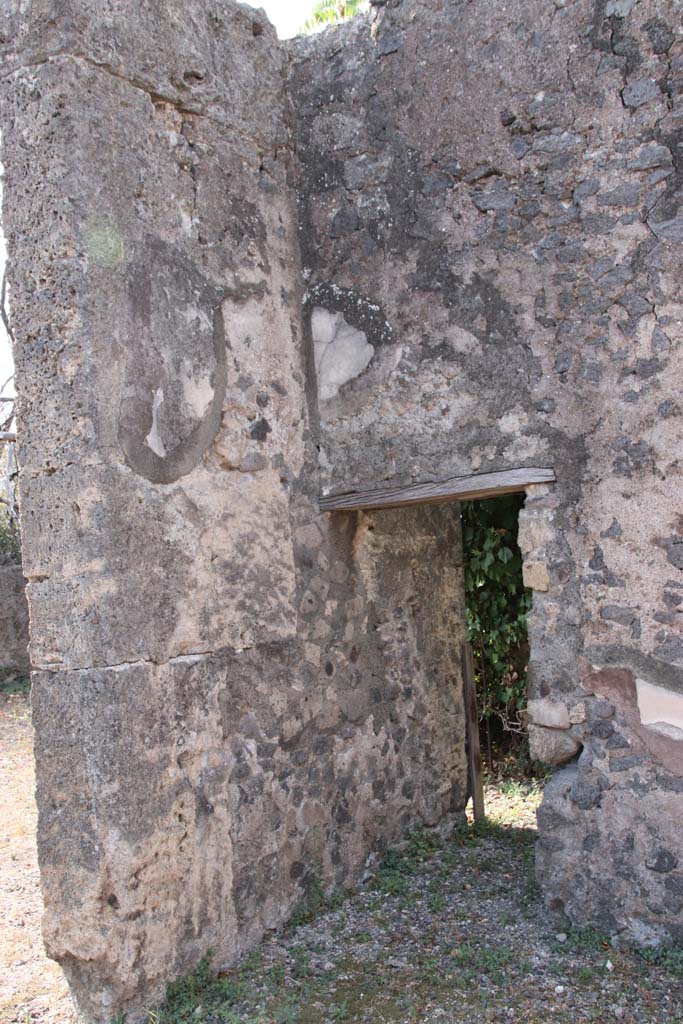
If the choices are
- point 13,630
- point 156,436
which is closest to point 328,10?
point 13,630

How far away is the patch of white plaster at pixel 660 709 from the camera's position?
11.6ft

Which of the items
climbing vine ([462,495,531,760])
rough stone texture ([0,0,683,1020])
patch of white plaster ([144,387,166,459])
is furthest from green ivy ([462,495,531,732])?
patch of white plaster ([144,387,166,459])

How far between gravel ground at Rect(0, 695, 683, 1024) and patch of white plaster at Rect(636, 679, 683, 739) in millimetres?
816

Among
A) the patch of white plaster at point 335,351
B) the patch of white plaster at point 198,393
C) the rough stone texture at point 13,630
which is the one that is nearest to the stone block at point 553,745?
the patch of white plaster at point 335,351

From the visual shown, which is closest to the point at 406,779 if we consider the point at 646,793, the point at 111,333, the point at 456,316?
the point at 646,793

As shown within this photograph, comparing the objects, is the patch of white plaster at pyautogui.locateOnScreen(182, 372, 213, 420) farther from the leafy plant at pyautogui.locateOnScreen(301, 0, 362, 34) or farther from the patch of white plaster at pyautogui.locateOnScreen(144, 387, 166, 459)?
the leafy plant at pyautogui.locateOnScreen(301, 0, 362, 34)

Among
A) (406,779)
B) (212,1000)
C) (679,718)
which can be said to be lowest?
(212,1000)

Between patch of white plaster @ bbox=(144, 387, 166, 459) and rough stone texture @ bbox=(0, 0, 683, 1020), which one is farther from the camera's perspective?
patch of white plaster @ bbox=(144, 387, 166, 459)

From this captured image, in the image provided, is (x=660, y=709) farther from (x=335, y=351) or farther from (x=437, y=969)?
(x=335, y=351)

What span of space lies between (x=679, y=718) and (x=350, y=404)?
6.19ft

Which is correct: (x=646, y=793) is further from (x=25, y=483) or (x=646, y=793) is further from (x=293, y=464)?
(x=25, y=483)

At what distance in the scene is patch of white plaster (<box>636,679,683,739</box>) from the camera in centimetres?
353

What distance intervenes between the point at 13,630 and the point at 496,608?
5.24 meters

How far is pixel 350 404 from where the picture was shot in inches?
166
